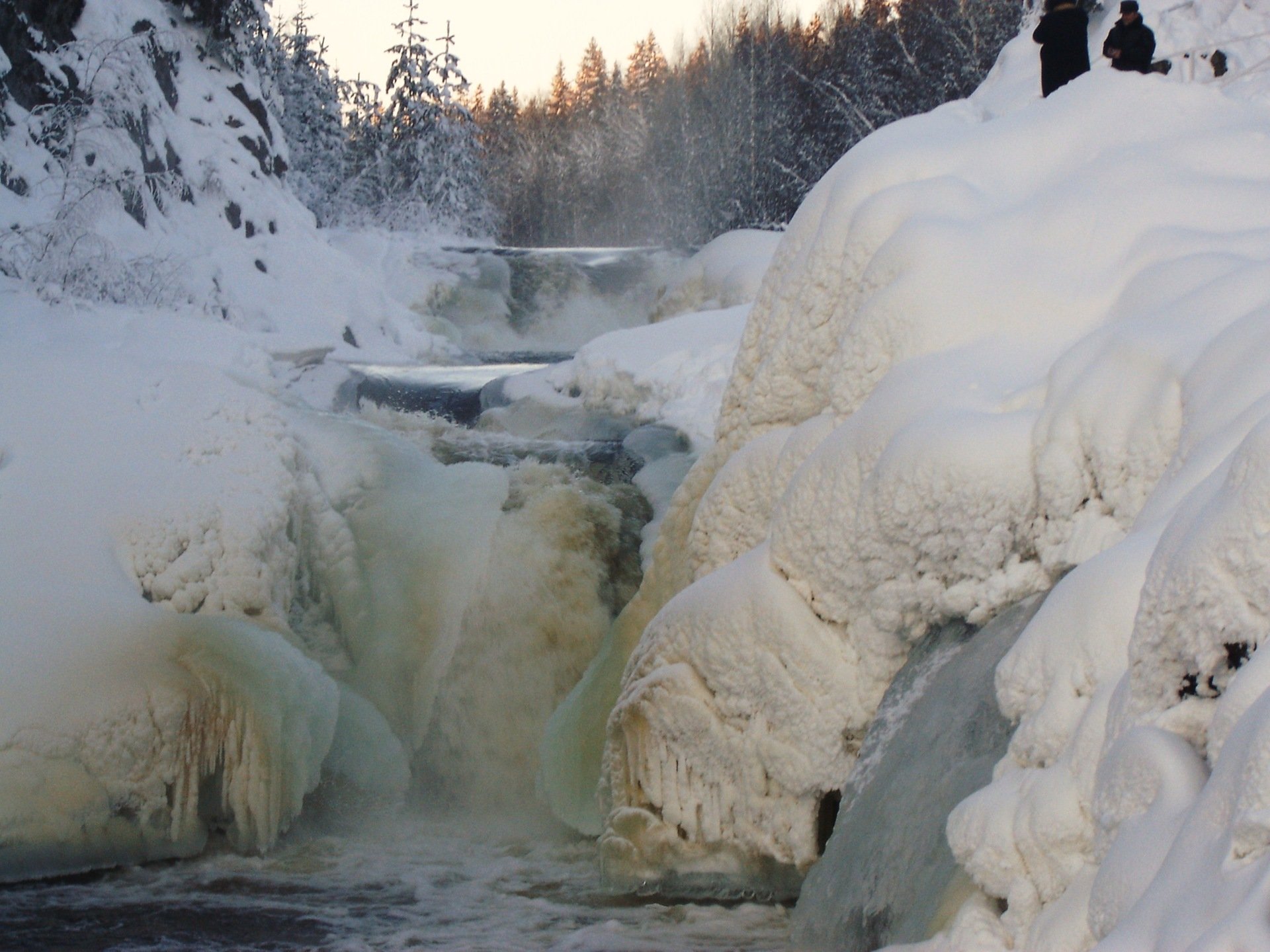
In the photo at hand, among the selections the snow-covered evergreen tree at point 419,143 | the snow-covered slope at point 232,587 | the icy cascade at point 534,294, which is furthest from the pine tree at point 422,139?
the snow-covered slope at point 232,587

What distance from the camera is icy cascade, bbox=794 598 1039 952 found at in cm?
323

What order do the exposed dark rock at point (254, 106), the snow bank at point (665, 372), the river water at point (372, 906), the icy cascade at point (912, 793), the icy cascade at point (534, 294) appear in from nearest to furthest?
1. the icy cascade at point (912, 793)
2. the river water at point (372, 906)
3. the snow bank at point (665, 372)
4. the exposed dark rock at point (254, 106)
5. the icy cascade at point (534, 294)

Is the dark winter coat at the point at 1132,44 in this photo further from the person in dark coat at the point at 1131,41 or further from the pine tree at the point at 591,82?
the pine tree at the point at 591,82

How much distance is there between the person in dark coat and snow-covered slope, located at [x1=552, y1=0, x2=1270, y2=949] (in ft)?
6.76

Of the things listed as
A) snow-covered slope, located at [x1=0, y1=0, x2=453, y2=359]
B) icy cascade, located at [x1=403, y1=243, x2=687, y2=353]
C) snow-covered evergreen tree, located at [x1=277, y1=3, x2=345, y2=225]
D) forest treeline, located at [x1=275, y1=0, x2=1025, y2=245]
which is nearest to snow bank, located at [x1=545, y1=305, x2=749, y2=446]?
snow-covered slope, located at [x1=0, y1=0, x2=453, y2=359]

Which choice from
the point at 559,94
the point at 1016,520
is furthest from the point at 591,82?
the point at 1016,520

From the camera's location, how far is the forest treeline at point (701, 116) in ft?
87.3

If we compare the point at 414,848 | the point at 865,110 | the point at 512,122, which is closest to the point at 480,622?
the point at 414,848

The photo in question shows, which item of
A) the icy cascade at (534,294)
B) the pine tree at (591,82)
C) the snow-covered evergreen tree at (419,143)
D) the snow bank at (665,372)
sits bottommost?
the snow bank at (665,372)

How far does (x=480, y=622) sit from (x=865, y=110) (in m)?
21.8

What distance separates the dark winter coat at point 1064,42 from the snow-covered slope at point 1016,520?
1878 mm

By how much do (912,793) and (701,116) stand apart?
1182 inches

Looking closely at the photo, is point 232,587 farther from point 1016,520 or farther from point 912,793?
point 1016,520

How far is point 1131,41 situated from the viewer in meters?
6.83
